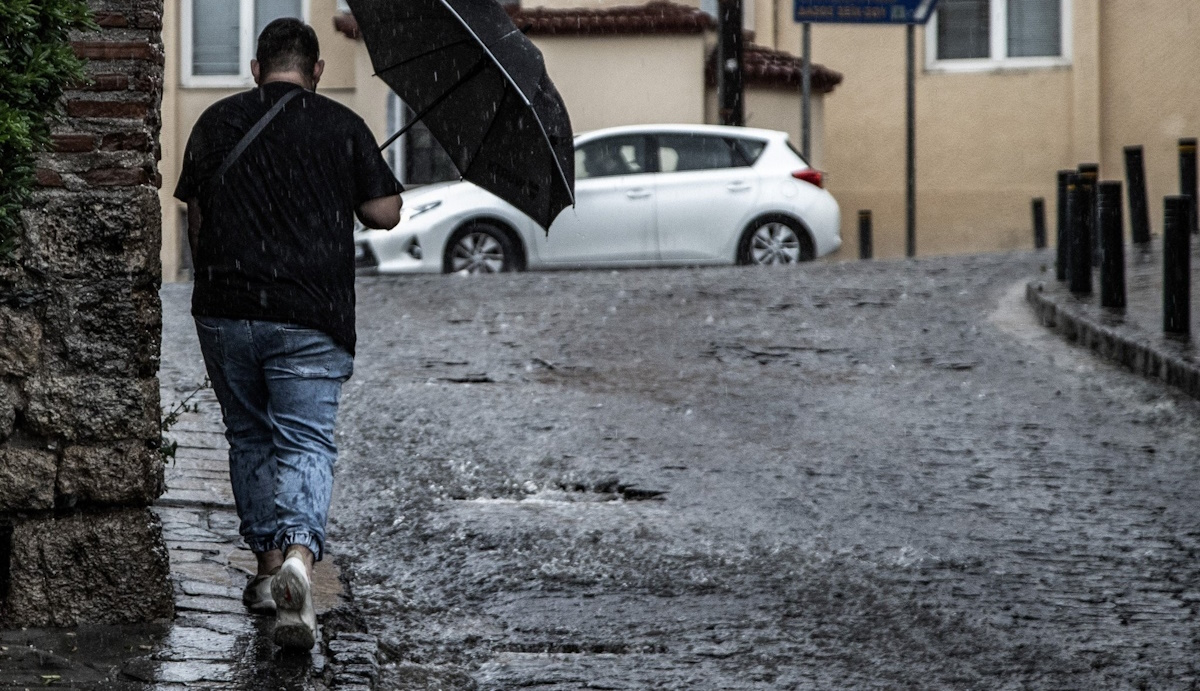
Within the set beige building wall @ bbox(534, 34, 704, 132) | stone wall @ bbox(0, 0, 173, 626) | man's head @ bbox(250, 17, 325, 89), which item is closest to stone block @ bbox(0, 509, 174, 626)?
stone wall @ bbox(0, 0, 173, 626)

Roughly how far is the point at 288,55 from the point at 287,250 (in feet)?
1.96

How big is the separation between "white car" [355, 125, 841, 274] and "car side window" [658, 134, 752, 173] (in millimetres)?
10

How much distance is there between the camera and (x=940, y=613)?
19.3 ft

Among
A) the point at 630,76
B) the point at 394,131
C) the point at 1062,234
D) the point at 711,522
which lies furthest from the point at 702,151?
the point at 711,522

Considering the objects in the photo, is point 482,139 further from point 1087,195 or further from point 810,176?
point 810,176

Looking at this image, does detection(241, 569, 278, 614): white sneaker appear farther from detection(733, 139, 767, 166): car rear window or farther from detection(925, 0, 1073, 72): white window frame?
detection(925, 0, 1073, 72): white window frame

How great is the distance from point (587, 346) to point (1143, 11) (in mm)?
18104

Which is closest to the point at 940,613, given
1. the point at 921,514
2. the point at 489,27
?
the point at 921,514

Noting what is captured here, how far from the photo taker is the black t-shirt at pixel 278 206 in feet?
17.2

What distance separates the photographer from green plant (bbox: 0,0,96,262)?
14.5 ft

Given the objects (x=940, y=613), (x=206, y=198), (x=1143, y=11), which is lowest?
(x=940, y=613)

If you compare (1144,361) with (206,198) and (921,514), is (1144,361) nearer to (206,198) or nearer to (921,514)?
(921,514)

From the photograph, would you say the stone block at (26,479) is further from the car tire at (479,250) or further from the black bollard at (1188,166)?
the black bollard at (1188,166)

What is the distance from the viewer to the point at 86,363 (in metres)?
5.32
